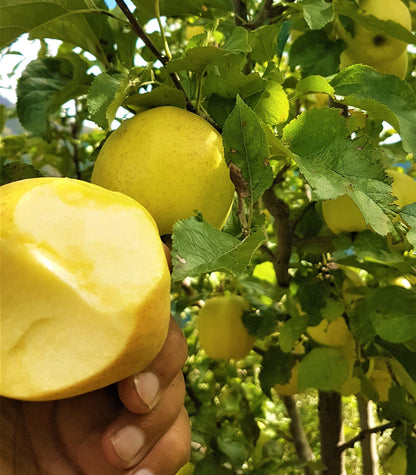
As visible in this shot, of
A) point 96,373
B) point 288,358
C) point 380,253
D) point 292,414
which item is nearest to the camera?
point 96,373

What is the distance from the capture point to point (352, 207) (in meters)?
0.88

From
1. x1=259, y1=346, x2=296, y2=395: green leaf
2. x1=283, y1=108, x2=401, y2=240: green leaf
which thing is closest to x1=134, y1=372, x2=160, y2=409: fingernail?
x1=283, y1=108, x2=401, y2=240: green leaf

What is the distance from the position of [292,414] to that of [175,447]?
1.20 m

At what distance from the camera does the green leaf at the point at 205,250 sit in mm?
397

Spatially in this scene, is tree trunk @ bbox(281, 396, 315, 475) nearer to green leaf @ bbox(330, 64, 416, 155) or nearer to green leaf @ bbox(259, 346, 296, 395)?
green leaf @ bbox(259, 346, 296, 395)

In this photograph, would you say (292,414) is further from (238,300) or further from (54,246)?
(54,246)

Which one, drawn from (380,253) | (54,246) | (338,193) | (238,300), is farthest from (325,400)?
(54,246)

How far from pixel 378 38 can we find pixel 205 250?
2.43ft

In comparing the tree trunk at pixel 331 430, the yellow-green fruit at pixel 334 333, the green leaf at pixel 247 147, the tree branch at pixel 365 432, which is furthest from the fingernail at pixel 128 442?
the tree trunk at pixel 331 430

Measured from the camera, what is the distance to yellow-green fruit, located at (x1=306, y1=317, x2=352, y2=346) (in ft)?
3.59

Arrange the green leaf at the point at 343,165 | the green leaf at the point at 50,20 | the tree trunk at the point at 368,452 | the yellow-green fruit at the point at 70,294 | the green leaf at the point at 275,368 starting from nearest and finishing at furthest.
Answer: the yellow-green fruit at the point at 70,294
the green leaf at the point at 343,165
the green leaf at the point at 50,20
the green leaf at the point at 275,368
the tree trunk at the point at 368,452

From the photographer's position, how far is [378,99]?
64 centimetres

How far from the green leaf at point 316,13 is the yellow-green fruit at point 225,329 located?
2.45 feet

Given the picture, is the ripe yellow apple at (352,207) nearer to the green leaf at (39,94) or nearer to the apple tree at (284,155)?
the apple tree at (284,155)
